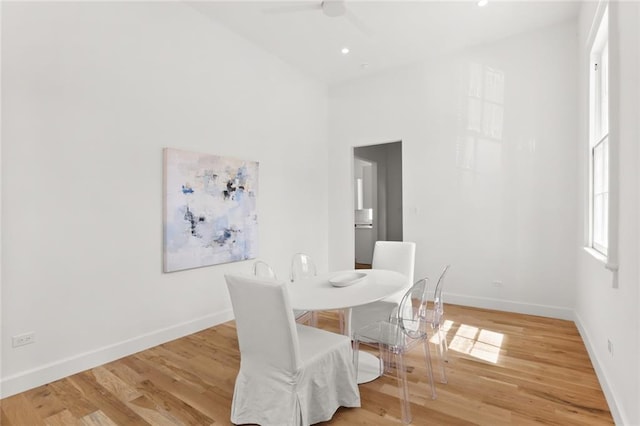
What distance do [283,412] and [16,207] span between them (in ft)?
7.74

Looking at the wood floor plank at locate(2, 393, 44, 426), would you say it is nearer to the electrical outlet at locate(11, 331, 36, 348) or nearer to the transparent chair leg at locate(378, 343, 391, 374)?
the electrical outlet at locate(11, 331, 36, 348)

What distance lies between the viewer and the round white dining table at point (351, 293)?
7.03 ft

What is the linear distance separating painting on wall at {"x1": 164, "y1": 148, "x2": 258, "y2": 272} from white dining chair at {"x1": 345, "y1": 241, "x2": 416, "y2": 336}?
1675 millimetres

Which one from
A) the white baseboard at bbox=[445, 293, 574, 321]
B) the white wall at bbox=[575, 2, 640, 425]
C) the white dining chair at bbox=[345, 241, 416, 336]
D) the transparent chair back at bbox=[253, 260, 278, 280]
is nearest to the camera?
the white wall at bbox=[575, 2, 640, 425]

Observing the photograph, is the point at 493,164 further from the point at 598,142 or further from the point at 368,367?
the point at 368,367

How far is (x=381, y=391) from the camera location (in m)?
2.34

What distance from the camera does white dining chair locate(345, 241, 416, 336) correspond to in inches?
115

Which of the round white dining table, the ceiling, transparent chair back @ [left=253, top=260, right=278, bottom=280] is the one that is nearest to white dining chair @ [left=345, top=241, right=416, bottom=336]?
the round white dining table

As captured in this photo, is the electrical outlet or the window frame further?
the window frame

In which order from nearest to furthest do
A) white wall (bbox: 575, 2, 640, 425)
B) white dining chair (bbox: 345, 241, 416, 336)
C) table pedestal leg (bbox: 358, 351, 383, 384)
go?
white wall (bbox: 575, 2, 640, 425), table pedestal leg (bbox: 358, 351, 383, 384), white dining chair (bbox: 345, 241, 416, 336)

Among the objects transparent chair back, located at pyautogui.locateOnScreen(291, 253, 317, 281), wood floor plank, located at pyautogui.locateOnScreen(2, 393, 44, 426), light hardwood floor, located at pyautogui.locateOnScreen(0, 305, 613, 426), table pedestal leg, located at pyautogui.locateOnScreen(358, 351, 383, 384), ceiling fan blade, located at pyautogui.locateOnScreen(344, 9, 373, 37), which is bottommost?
wood floor plank, located at pyautogui.locateOnScreen(2, 393, 44, 426)

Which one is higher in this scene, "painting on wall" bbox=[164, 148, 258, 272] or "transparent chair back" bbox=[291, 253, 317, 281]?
"painting on wall" bbox=[164, 148, 258, 272]

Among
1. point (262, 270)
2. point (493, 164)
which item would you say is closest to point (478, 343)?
point (262, 270)

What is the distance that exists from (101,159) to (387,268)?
2.93 metres
